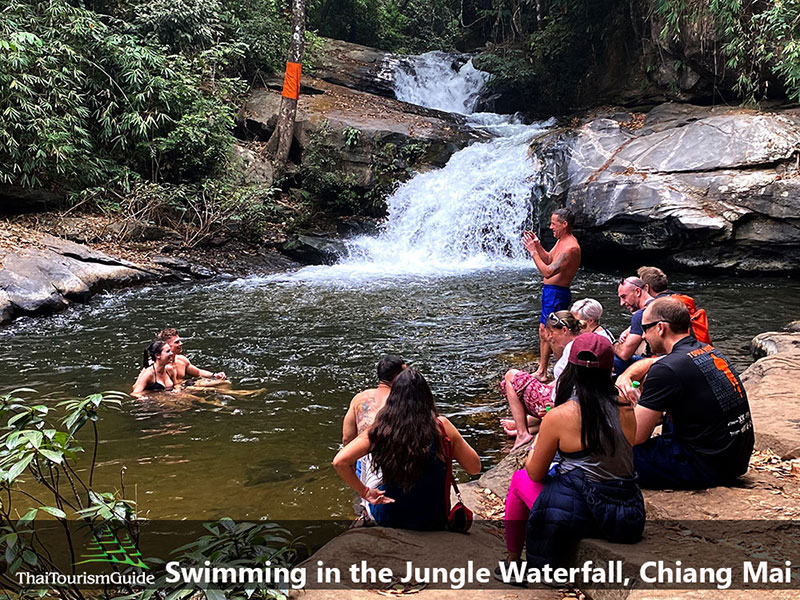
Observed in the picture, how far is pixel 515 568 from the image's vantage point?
9.80 ft

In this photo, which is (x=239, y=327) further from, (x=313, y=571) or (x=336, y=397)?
(x=313, y=571)

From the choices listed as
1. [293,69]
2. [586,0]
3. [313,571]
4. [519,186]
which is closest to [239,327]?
[313,571]

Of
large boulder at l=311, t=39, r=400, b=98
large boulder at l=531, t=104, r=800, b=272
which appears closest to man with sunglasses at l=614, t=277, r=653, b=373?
large boulder at l=531, t=104, r=800, b=272

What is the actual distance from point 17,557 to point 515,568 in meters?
2.08

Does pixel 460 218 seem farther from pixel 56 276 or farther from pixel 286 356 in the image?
pixel 56 276

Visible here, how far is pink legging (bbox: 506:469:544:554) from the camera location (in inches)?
120

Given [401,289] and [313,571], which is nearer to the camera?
[313,571]

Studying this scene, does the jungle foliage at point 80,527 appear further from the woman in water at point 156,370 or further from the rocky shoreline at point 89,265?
the rocky shoreline at point 89,265

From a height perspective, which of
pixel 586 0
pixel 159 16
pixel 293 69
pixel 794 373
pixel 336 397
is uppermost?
pixel 586 0

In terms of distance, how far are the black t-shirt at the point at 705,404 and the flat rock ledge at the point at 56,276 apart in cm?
916

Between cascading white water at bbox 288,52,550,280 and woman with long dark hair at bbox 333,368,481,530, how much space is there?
9623mm

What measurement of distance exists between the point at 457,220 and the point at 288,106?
5607mm

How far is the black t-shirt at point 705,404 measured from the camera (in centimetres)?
347

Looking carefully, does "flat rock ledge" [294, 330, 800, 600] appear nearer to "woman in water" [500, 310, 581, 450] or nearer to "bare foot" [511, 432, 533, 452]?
"bare foot" [511, 432, 533, 452]
